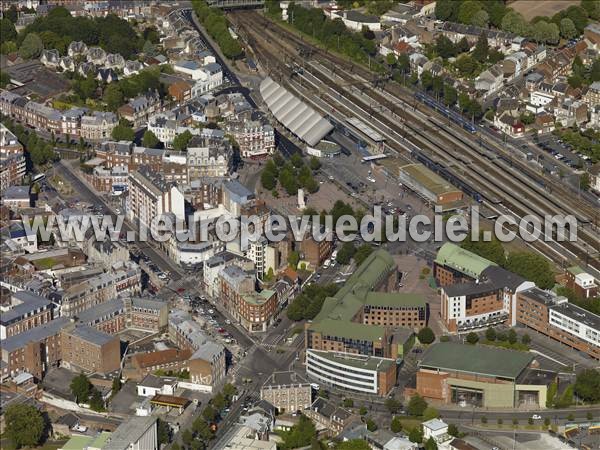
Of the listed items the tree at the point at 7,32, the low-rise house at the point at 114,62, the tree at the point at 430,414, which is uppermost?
the tree at the point at 7,32

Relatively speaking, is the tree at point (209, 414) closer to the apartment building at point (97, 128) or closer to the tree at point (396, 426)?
the tree at point (396, 426)

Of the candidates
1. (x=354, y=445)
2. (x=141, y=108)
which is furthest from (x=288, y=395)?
(x=141, y=108)

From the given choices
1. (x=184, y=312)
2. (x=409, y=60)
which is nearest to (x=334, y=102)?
(x=409, y=60)

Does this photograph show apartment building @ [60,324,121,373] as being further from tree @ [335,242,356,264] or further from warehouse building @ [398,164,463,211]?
warehouse building @ [398,164,463,211]

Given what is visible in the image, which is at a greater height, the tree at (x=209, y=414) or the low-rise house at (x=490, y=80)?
the low-rise house at (x=490, y=80)

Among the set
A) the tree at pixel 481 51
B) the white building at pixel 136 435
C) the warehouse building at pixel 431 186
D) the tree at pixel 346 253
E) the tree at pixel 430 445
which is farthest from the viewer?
the tree at pixel 481 51

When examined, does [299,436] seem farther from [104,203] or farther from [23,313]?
[104,203]

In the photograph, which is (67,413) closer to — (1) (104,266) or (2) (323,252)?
(1) (104,266)

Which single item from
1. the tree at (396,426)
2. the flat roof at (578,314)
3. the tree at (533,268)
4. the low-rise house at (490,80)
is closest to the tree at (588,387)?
the flat roof at (578,314)
